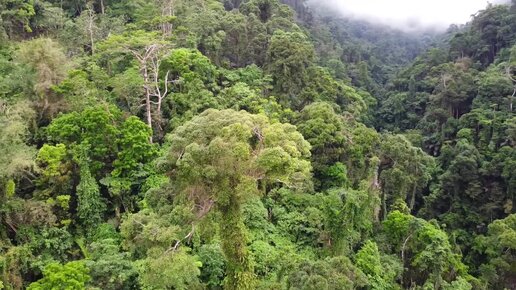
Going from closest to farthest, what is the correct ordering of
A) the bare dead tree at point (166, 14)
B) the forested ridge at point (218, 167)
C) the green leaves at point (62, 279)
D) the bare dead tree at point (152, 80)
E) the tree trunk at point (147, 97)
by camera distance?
1. the green leaves at point (62, 279)
2. the forested ridge at point (218, 167)
3. the tree trunk at point (147, 97)
4. the bare dead tree at point (152, 80)
5. the bare dead tree at point (166, 14)

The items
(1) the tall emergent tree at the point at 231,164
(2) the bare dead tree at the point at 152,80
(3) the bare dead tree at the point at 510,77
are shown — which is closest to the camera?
(1) the tall emergent tree at the point at 231,164

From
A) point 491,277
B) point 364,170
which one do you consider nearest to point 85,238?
point 364,170

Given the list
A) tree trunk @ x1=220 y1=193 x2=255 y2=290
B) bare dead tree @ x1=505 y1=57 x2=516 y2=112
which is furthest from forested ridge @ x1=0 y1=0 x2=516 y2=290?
bare dead tree @ x1=505 y1=57 x2=516 y2=112

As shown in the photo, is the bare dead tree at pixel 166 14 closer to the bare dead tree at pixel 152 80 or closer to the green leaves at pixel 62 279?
the bare dead tree at pixel 152 80

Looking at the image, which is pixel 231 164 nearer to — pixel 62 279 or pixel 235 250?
pixel 235 250

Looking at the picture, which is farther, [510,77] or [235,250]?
[510,77]

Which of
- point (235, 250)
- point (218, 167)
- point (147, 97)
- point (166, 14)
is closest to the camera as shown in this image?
point (218, 167)

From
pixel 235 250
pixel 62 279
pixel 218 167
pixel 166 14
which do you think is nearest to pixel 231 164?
pixel 218 167

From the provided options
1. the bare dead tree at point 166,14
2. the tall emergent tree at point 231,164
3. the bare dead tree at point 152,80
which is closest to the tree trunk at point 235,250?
the tall emergent tree at point 231,164

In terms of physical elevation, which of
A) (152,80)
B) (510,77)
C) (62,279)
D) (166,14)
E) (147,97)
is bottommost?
(62,279)
